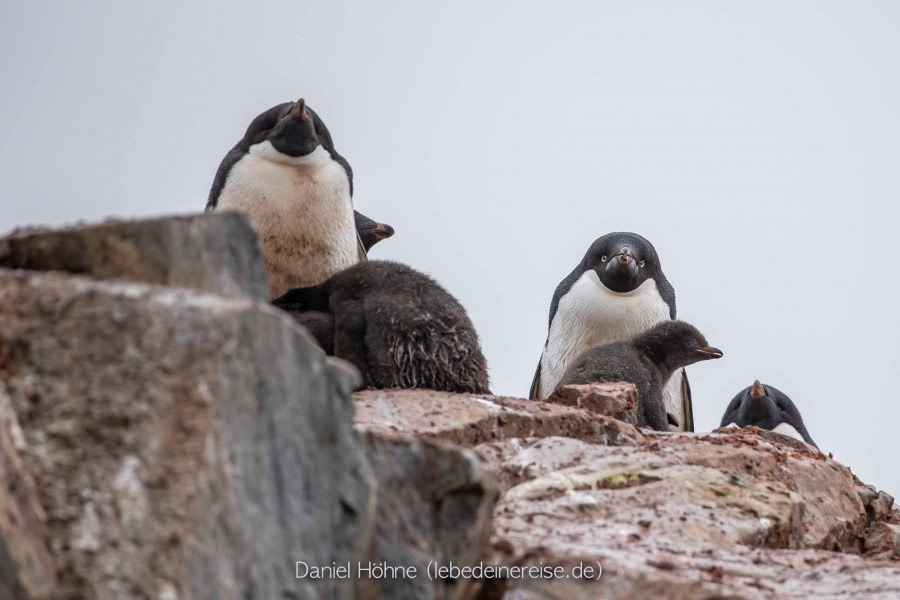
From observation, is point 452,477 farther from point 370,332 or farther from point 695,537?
point 370,332

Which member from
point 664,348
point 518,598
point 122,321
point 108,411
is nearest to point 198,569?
point 108,411

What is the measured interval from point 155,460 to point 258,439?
0.30 meters

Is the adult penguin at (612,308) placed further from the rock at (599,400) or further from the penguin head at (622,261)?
the rock at (599,400)

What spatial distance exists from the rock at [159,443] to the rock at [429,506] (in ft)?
1.62

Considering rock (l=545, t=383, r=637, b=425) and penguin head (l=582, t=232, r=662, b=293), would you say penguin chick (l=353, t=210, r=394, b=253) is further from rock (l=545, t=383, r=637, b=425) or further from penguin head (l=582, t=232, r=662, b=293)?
rock (l=545, t=383, r=637, b=425)

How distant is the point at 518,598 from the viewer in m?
4.61

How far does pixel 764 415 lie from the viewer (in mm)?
13758

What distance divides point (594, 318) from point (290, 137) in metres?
4.18

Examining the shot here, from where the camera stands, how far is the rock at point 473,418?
6664 mm

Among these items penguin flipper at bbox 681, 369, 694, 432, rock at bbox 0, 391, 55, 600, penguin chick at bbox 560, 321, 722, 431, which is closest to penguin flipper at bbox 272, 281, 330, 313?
penguin chick at bbox 560, 321, 722, 431

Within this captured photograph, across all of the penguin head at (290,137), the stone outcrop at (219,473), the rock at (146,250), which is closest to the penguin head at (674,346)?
the penguin head at (290,137)

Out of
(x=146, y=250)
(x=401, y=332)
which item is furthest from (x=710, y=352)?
(x=146, y=250)

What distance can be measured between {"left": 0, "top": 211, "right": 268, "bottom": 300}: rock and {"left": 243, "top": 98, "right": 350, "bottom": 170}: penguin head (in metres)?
5.90

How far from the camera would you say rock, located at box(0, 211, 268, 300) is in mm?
3971
